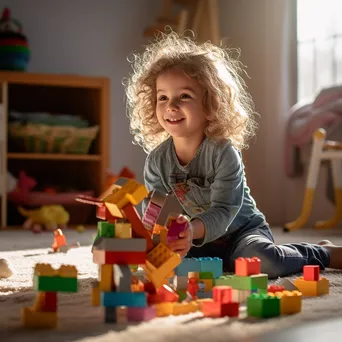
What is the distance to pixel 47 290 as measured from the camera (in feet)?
2.53

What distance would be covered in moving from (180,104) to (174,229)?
1.37ft

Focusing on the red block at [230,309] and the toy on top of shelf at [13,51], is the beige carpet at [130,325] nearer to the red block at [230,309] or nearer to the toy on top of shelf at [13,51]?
the red block at [230,309]

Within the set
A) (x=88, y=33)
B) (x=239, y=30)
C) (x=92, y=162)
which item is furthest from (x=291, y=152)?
(x=88, y=33)

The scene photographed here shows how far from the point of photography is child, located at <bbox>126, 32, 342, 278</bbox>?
4.19 feet

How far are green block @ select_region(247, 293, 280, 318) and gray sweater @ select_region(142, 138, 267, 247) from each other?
35cm

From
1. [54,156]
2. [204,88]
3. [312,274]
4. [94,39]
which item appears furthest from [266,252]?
[94,39]

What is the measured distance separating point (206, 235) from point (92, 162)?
2084 mm

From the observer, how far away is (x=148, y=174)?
57.8 inches

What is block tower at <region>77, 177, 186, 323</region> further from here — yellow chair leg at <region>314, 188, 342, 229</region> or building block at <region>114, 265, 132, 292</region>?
yellow chair leg at <region>314, 188, 342, 229</region>

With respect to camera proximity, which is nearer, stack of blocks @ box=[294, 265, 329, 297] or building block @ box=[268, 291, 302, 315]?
building block @ box=[268, 291, 302, 315]

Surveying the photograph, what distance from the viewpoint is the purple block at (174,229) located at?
973mm

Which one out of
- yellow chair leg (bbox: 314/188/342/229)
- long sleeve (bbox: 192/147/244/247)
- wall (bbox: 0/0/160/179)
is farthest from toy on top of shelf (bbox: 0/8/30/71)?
long sleeve (bbox: 192/147/244/247)

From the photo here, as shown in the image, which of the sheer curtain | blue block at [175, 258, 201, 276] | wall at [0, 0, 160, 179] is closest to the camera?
blue block at [175, 258, 201, 276]

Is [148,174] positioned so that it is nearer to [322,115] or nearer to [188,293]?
[188,293]
